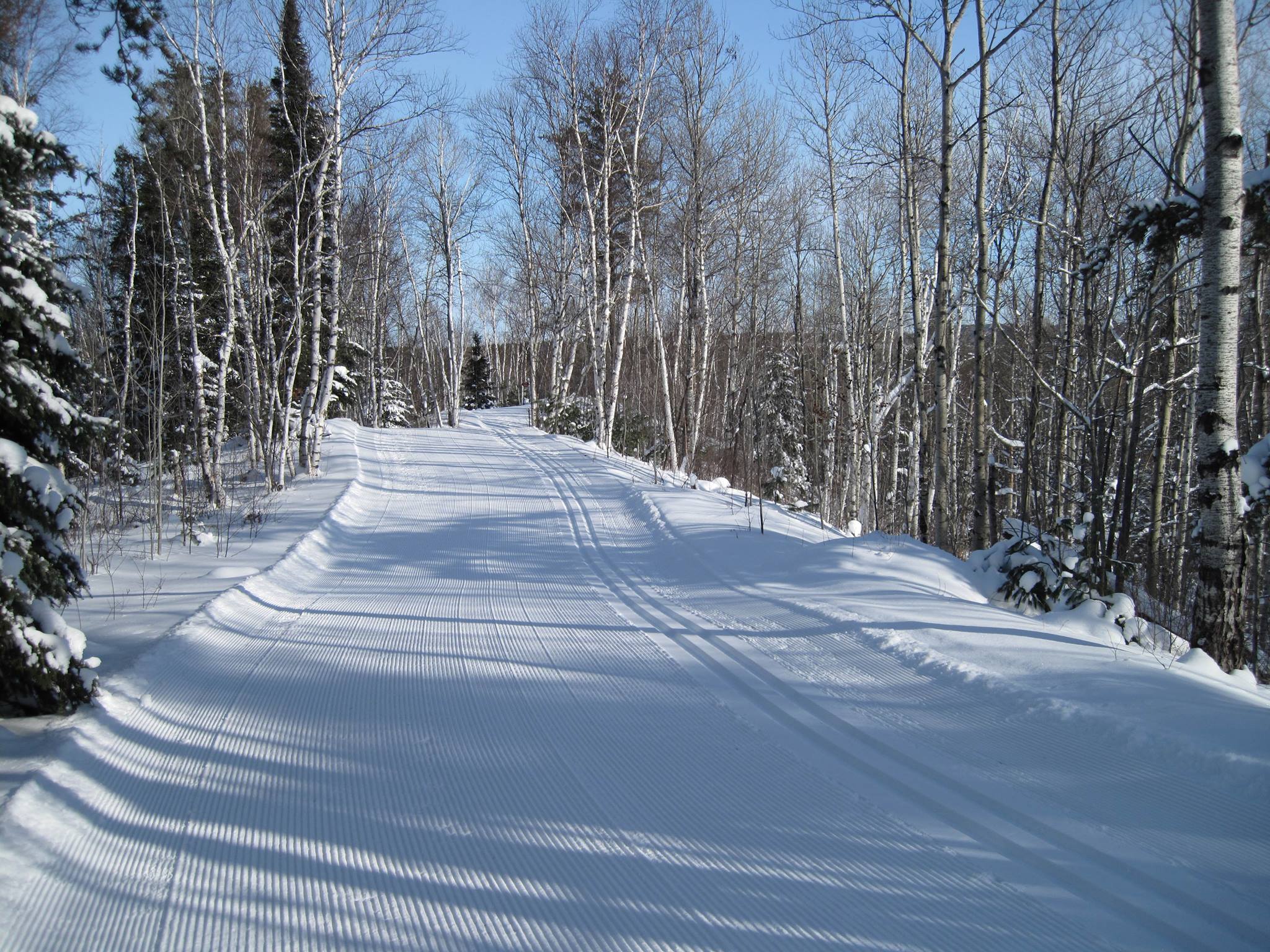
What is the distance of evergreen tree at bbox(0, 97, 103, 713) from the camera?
369cm

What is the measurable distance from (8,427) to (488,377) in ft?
155

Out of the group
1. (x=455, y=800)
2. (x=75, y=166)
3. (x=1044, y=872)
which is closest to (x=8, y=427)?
(x=75, y=166)

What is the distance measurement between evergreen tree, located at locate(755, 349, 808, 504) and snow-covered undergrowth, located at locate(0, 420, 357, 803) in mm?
17287

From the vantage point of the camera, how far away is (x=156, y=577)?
7391mm

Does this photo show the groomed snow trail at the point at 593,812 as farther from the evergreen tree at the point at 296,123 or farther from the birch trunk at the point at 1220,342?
the evergreen tree at the point at 296,123

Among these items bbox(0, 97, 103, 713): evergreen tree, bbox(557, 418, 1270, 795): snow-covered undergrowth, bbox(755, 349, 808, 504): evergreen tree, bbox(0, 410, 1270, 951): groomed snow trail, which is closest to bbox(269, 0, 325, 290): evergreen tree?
bbox(0, 97, 103, 713): evergreen tree

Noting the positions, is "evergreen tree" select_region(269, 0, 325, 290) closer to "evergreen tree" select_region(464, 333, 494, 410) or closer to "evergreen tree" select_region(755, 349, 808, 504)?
"evergreen tree" select_region(755, 349, 808, 504)

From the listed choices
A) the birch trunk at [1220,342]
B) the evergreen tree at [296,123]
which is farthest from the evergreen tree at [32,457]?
the evergreen tree at [296,123]

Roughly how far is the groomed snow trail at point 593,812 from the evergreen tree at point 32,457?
426mm

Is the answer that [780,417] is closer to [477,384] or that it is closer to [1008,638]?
[1008,638]

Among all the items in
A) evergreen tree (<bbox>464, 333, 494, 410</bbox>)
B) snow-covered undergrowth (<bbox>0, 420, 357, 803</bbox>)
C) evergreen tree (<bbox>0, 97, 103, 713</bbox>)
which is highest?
evergreen tree (<bbox>464, 333, 494, 410</bbox>)

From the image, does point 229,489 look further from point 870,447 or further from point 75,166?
point 870,447

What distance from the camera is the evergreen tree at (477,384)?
1946 inches

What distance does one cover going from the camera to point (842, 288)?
17.2 m
